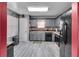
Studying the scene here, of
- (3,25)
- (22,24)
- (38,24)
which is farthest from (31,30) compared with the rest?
(3,25)

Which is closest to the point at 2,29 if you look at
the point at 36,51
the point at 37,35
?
the point at 36,51

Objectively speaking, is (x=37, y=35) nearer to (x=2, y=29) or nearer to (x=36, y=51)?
(x=36, y=51)

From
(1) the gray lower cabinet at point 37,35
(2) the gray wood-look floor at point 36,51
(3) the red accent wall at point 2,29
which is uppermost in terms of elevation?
(3) the red accent wall at point 2,29

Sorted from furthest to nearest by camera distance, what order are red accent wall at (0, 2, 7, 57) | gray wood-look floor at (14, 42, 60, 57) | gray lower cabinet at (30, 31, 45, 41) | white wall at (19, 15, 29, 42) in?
gray lower cabinet at (30, 31, 45, 41) → white wall at (19, 15, 29, 42) → gray wood-look floor at (14, 42, 60, 57) → red accent wall at (0, 2, 7, 57)

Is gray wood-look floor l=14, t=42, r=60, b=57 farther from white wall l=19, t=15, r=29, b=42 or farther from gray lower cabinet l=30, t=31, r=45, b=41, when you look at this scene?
gray lower cabinet l=30, t=31, r=45, b=41

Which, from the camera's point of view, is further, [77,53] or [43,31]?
[43,31]

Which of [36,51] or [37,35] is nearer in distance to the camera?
[36,51]

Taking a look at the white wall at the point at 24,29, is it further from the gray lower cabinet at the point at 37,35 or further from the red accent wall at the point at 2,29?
the red accent wall at the point at 2,29

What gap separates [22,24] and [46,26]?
2445mm

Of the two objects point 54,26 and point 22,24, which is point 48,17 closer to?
point 54,26

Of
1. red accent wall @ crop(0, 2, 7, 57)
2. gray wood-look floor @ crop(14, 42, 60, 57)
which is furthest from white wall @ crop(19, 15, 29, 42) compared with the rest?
red accent wall @ crop(0, 2, 7, 57)

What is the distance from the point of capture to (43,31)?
1227cm

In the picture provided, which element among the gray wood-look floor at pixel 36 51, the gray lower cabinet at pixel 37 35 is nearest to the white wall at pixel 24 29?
the gray lower cabinet at pixel 37 35

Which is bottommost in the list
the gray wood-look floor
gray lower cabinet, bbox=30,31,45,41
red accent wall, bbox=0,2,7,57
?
the gray wood-look floor
